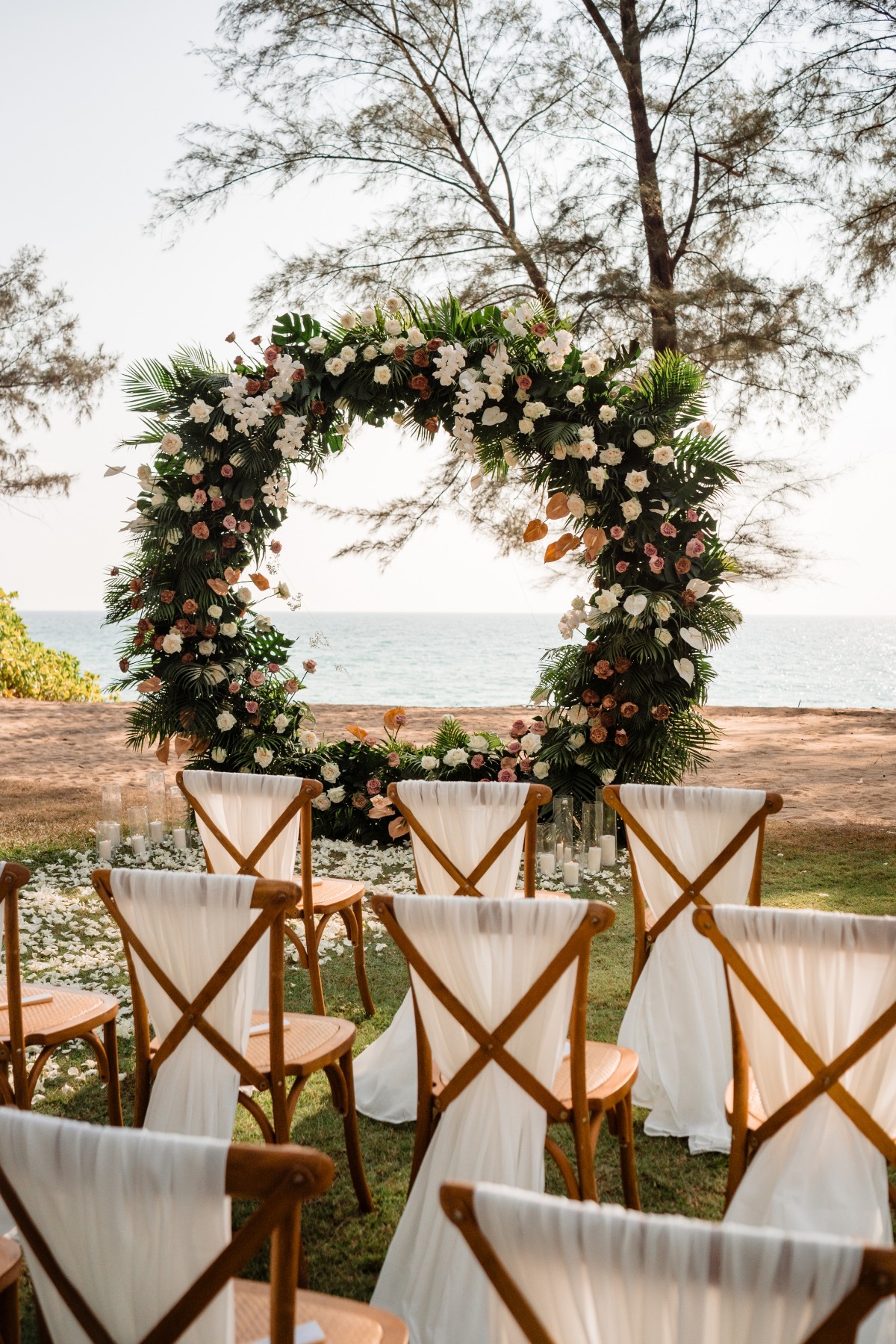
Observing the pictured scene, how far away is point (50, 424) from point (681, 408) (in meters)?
6.22

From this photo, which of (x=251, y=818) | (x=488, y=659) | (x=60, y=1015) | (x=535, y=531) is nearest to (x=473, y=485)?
(x=535, y=531)

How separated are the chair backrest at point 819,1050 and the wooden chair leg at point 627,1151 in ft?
1.58

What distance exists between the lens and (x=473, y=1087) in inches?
78.6

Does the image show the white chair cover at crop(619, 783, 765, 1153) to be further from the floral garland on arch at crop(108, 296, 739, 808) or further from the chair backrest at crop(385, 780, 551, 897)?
the floral garland on arch at crop(108, 296, 739, 808)

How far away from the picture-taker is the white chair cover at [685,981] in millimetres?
2846

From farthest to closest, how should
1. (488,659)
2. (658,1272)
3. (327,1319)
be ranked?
(488,659)
(327,1319)
(658,1272)

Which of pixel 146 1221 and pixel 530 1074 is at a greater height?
pixel 146 1221

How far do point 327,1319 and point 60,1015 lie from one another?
4.60ft

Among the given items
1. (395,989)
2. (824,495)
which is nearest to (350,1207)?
(395,989)

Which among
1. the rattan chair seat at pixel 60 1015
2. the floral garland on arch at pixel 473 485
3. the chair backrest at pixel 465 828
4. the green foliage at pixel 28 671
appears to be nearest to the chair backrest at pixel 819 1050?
the chair backrest at pixel 465 828

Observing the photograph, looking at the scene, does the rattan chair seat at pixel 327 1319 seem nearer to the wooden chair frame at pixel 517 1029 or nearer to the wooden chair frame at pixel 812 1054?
the wooden chair frame at pixel 517 1029

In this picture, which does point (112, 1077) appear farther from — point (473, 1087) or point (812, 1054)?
point (812, 1054)

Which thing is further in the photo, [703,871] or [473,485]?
[473,485]

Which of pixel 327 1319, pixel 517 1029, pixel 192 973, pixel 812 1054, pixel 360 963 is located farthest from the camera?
pixel 360 963
